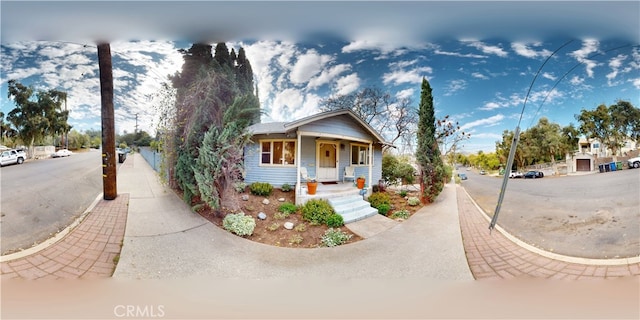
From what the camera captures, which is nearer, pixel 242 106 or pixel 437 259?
pixel 437 259

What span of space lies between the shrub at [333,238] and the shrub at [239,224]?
0.80 m

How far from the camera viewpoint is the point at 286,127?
2.97 m

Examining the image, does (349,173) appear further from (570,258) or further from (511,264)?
(570,258)

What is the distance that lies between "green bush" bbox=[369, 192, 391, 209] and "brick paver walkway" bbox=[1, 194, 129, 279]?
2.92 meters

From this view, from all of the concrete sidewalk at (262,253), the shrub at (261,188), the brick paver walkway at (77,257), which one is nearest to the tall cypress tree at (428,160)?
the concrete sidewalk at (262,253)

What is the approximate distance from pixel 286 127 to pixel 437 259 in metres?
2.39

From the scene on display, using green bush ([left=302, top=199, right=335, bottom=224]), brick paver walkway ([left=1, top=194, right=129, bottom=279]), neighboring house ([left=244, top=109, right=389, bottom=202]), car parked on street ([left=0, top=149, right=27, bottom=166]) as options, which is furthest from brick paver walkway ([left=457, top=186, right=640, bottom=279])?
car parked on street ([left=0, top=149, right=27, bottom=166])

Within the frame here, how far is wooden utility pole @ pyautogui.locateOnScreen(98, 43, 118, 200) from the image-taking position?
206 centimetres

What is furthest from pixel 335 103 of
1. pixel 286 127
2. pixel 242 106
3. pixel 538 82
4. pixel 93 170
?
pixel 93 170

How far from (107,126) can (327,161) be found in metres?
3.29

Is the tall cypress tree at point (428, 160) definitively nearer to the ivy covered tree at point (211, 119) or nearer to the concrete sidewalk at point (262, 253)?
the concrete sidewalk at point (262, 253)

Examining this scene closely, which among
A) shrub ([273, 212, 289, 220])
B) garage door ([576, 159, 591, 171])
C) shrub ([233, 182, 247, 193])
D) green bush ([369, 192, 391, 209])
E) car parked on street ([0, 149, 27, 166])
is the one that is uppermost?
car parked on street ([0, 149, 27, 166])

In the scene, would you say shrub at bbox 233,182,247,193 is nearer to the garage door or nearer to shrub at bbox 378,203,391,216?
shrub at bbox 378,203,391,216

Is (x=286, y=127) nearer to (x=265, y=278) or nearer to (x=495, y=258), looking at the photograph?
(x=265, y=278)
